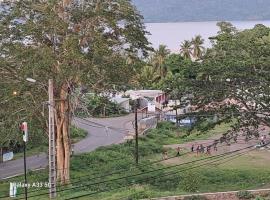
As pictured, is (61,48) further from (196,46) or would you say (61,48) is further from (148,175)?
(196,46)

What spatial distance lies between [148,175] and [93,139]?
2054cm

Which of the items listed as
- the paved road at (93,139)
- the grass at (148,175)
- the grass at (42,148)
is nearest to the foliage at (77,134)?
the grass at (42,148)

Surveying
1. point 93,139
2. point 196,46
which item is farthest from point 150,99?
point 196,46

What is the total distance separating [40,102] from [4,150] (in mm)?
18081

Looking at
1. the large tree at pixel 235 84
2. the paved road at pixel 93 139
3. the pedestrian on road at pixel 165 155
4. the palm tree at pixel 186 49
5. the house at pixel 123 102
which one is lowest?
the pedestrian on road at pixel 165 155

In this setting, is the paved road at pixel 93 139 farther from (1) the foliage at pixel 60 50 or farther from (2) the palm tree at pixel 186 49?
(2) the palm tree at pixel 186 49

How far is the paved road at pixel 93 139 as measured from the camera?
40.1m

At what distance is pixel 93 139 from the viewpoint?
180 ft

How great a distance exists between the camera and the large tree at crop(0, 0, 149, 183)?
87.0 feet

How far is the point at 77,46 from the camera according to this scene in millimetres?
26344

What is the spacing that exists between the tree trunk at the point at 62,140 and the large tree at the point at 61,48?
32 cm

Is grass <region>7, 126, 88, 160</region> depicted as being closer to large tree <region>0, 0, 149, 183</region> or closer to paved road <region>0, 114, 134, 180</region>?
paved road <region>0, 114, 134, 180</region>

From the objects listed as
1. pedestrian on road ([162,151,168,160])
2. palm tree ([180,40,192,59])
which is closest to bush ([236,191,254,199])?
pedestrian on road ([162,151,168,160])

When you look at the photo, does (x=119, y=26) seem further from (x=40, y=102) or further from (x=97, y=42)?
(x=40, y=102)
